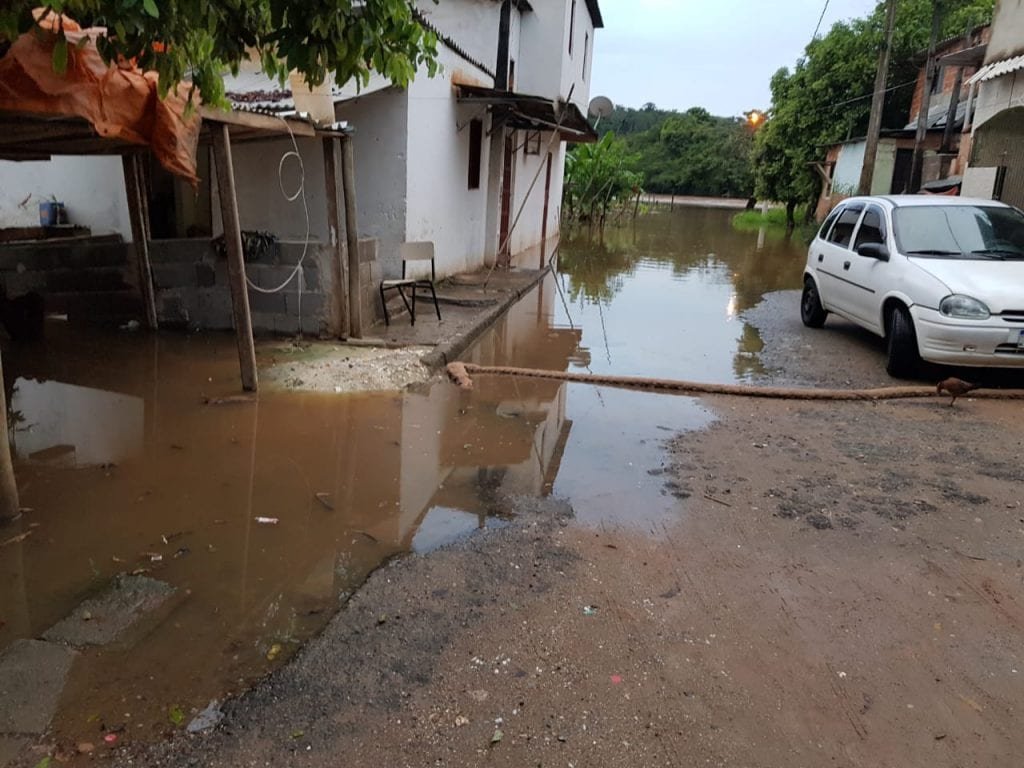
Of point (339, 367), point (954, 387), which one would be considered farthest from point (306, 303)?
point (954, 387)

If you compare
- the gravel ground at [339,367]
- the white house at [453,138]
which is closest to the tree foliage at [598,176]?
the white house at [453,138]

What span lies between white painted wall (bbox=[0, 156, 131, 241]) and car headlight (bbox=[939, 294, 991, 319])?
31.3ft

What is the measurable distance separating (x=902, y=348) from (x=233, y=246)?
623 cm

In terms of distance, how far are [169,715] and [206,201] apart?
9.16 meters

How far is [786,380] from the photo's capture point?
24.8 feet

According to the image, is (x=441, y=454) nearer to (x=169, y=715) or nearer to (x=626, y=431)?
(x=626, y=431)

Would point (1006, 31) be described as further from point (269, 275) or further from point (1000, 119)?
point (269, 275)

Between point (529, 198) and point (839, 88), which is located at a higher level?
→ point (839, 88)

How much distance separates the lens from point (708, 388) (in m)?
6.94

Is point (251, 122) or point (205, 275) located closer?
point (251, 122)

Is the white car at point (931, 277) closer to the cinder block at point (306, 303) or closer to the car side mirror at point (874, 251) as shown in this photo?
the car side mirror at point (874, 251)

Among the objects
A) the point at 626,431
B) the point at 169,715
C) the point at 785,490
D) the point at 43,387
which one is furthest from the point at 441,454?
the point at 43,387

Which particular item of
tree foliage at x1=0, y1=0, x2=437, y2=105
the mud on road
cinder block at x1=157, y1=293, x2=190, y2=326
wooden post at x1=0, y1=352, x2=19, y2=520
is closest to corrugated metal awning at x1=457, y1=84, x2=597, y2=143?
cinder block at x1=157, y1=293, x2=190, y2=326

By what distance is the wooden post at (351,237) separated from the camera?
25.5 ft
